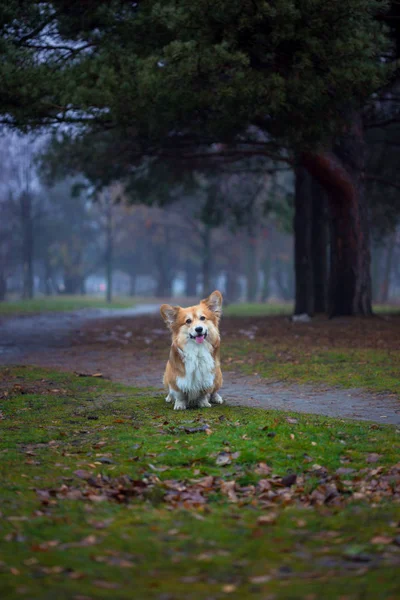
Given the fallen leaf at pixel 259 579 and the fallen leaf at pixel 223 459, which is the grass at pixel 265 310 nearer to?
the fallen leaf at pixel 223 459

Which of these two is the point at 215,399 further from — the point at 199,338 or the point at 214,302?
the point at 214,302

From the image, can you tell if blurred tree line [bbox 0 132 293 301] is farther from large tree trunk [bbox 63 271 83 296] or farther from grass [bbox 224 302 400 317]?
grass [bbox 224 302 400 317]

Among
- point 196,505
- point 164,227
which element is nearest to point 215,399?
point 196,505

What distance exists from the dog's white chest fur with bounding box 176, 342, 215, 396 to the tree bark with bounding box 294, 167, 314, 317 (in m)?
14.8

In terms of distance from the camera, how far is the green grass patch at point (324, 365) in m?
11.0

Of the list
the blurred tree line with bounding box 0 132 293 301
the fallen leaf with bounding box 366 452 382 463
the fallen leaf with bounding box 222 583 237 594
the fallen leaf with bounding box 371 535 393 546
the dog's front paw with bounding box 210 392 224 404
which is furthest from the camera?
the blurred tree line with bounding box 0 132 293 301

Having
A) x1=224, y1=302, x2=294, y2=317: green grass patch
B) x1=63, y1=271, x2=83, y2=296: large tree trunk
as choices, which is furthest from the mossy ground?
x1=63, y1=271, x2=83, y2=296: large tree trunk

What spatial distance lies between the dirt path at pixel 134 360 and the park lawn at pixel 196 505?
1091mm

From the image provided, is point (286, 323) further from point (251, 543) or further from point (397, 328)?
point (251, 543)

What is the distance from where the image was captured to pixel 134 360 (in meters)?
14.6

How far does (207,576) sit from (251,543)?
0.59m

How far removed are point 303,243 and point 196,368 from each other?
50.5 feet

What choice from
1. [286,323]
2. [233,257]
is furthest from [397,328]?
[233,257]

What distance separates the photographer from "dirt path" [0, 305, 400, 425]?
9266mm
